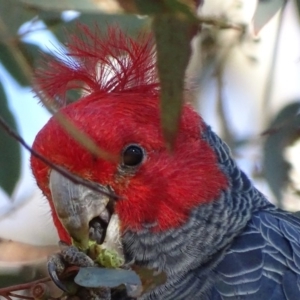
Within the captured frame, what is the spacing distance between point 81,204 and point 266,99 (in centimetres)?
97

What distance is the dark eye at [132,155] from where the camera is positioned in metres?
1.26

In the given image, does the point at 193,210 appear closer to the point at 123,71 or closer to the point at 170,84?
the point at 123,71

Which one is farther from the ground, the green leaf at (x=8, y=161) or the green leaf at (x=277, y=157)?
the green leaf at (x=277, y=157)

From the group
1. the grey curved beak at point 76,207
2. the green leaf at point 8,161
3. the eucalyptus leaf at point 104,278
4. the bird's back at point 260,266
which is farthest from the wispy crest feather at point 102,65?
the eucalyptus leaf at point 104,278

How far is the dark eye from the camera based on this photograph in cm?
126

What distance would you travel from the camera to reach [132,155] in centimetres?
128

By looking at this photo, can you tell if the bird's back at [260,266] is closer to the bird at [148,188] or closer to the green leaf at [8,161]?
the bird at [148,188]

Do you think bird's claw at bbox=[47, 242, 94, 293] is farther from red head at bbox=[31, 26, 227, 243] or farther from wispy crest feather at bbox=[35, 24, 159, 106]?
wispy crest feather at bbox=[35, 24, 159, 106]

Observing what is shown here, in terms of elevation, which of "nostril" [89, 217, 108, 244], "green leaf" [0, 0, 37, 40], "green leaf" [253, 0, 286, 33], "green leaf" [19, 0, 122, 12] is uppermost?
"green leaf" [253, 0, 286, 33]

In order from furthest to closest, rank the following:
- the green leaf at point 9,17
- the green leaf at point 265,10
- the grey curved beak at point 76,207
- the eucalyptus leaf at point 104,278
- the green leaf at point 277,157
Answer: the green leaf at point 277,157
the green leaf at point 265,10
the grey curved beak at point 76,207
the eucalyptus leaf at point 104,278
the green leaf at point 9,17

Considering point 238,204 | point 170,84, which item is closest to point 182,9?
point 170,84

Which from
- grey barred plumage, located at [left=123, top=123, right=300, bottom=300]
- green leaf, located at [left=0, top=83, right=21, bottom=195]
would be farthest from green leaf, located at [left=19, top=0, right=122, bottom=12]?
grey barred plumage, located at [left=123, top=123, right=300, bottom=300]

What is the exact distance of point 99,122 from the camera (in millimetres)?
1227

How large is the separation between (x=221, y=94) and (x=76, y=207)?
855 millimetres
